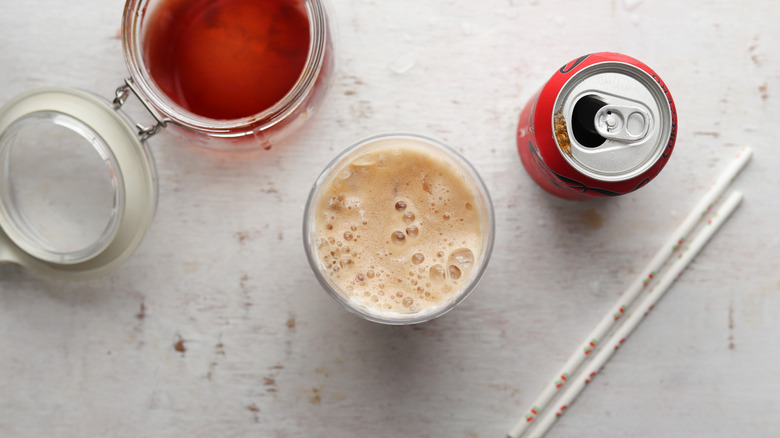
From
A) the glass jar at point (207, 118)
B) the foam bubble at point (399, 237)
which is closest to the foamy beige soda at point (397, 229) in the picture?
the foam bubble at point (399, 237)

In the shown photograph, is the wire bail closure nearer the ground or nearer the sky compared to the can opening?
nearer the ground

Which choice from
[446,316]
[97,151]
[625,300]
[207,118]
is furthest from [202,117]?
[625,300]

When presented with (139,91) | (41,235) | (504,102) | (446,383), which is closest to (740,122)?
(504,102)

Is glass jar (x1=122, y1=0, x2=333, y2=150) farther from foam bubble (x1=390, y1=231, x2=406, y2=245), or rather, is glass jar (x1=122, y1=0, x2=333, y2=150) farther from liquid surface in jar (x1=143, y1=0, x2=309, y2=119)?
foam bubble (x1=390, y1=231, x2=406, y2=245)

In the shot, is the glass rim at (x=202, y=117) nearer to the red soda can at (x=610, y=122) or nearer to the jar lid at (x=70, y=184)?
the jar lid at (x=70, y=184)

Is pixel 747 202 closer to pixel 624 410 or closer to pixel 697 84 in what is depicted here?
pixel 697 84

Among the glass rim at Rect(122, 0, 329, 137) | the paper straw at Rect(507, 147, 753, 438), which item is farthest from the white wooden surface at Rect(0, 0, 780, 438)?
the glass rim at Rect(122, 0, 329, 137)

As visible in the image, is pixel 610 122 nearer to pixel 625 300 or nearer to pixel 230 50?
pixel 625 300
